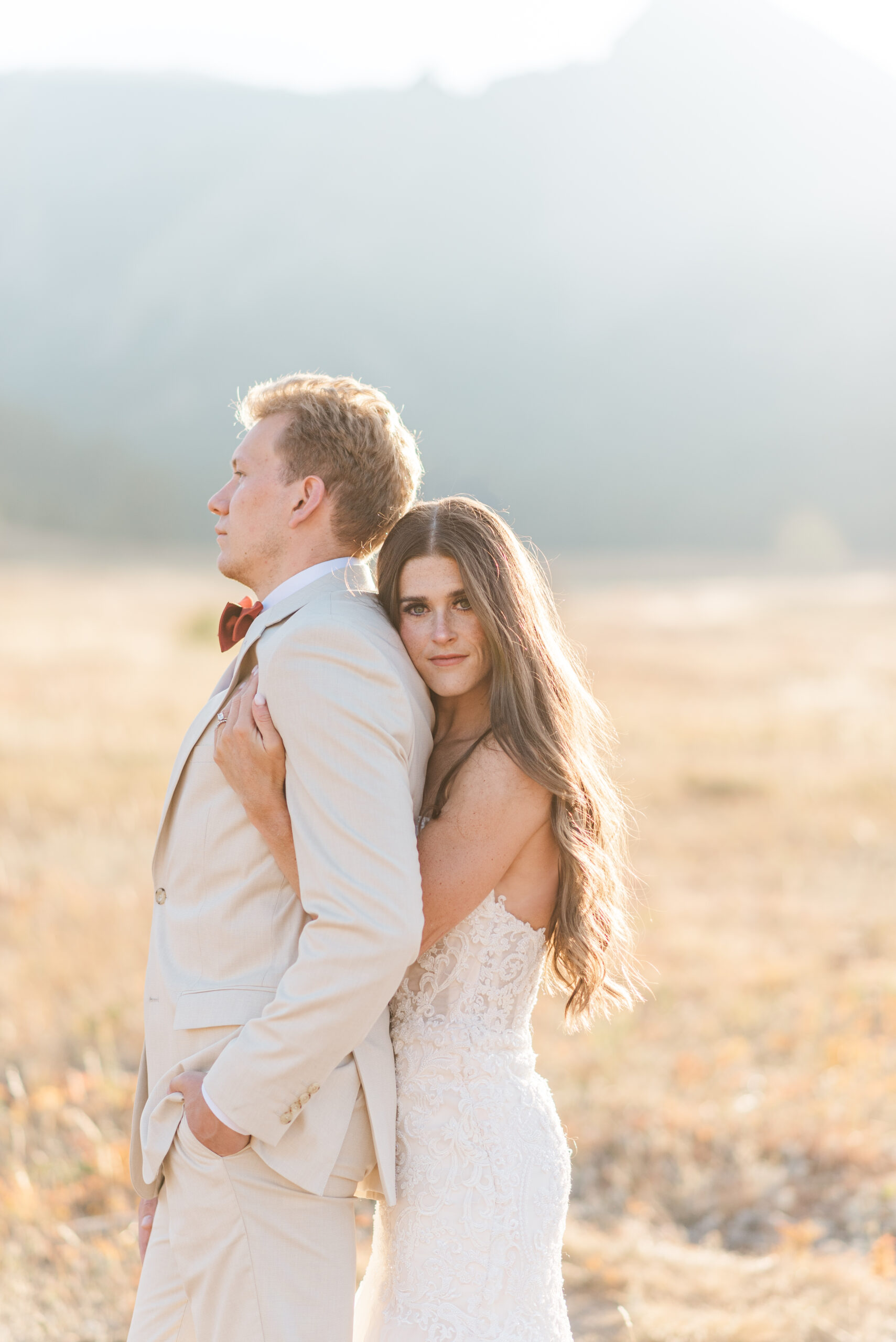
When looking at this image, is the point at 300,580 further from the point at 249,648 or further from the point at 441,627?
the point at 441,627

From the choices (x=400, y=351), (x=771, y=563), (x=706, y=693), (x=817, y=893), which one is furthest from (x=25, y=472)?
(x=817, y=893)

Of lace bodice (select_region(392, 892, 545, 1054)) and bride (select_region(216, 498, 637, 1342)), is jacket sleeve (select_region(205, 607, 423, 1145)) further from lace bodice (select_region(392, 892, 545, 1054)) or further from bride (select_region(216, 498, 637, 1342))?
lace bodice (select_region(392, 892, 545, 1054))

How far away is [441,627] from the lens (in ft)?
8.13

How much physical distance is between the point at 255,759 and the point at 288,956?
40 cm

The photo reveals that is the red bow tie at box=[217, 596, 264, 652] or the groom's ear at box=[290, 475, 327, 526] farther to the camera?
the red bow tie at box=[217, 596, 264, 652]

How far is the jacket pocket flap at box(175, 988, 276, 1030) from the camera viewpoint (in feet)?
7.24

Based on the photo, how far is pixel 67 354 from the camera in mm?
168625

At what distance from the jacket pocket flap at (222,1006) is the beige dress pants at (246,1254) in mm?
206

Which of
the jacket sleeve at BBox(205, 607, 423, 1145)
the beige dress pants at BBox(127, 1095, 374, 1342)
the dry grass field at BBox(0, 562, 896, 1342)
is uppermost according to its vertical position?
the jacket sleeve at BBox(205, 607, 423, 1145)

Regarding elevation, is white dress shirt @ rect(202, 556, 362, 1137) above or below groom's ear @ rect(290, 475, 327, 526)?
below

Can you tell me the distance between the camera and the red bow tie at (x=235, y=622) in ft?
8.62

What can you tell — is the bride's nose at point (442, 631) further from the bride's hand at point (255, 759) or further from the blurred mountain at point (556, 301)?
the blurred mountain at point (556, 301)

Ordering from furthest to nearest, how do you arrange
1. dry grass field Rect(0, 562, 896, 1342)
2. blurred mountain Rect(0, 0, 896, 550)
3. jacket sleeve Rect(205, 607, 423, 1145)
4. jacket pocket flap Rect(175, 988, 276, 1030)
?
blurred mountain Rect(0, 0, 896, 550) < dry grass field Rect(0, 562, 896, 1342) < jacket pocket flap Rect(175, 988, 276, 1030) < jacket sleeve Rect(205, 607, 423, 1145)

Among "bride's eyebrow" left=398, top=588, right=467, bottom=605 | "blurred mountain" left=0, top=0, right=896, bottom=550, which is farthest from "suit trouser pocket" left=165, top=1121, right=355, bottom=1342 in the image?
"blurred mountain" left=0, top=0, right=896, bottom=550
